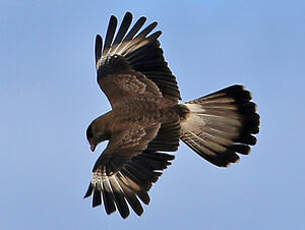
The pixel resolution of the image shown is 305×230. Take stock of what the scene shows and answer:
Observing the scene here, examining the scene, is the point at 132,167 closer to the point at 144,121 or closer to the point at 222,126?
the point at 144,121

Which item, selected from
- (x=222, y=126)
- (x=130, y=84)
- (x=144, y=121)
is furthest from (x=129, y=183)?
(x=130, y=84)

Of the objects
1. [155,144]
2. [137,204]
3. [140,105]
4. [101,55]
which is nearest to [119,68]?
[101,55]

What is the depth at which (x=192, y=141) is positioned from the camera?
1201 centimetres

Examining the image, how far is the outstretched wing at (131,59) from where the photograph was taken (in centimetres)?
1225

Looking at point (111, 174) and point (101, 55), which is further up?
point (101, 55)

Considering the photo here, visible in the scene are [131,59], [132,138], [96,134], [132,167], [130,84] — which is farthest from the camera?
[131,59]

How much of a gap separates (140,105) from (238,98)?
1.27 m

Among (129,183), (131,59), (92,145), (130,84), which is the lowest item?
(129,183)

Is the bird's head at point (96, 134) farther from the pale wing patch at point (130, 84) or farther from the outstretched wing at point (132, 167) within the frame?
the pale wing patch at point (130, 84)

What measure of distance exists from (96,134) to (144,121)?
34.8 inches

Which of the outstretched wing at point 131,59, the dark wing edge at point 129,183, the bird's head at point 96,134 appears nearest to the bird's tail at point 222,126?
the outstretched wing at point 131,59

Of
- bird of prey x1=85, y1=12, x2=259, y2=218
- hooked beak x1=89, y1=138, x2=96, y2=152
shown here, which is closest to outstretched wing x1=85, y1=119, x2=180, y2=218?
bird of prey x1=85, y1=12, x2=259, y2=218

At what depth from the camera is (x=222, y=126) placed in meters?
12.0

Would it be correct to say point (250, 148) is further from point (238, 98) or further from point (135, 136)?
point (135, 136)
